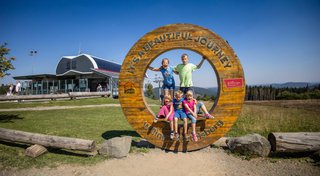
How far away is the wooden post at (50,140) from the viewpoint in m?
4.68

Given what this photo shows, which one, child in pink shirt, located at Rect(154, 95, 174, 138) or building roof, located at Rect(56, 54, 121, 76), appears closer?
child in pink shirt, located at Rect(154, 95, 174, 138)

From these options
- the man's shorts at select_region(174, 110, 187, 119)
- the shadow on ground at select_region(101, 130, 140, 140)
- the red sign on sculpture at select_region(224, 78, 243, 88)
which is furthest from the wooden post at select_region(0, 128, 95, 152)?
the red sign on sculpture at select_region(224, 78, 243, 88)

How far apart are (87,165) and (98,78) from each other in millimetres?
25262

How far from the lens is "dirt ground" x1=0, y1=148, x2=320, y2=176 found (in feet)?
12.8

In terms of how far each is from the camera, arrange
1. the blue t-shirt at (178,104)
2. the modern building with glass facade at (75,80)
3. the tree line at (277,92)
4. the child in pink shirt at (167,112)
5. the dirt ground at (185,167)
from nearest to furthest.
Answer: the dirt ground at (185,167) → the child in pink shirt at (167,112) → the blue t-shirt at (178,104) → the tree line at (277,92) → the modern building with glass facade at (75,80)

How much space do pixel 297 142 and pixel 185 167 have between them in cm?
264

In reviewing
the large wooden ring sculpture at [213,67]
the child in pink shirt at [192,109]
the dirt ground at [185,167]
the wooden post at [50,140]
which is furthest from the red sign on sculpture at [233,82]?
the wooden post at [50,140]

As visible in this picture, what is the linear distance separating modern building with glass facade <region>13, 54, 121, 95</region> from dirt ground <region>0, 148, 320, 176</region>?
21967mm

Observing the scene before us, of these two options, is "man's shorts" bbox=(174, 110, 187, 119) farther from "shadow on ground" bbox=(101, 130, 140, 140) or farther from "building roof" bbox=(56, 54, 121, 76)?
"building roof" bbox=(56, 54, 121, 76)

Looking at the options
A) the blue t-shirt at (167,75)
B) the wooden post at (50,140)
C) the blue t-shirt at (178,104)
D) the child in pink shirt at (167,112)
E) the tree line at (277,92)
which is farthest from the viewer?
the tree line at (277,92)

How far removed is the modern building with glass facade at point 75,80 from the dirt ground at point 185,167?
2197 centimetres

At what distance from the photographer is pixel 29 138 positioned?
5133 millimetres

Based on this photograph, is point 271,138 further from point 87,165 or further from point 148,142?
point 87,165

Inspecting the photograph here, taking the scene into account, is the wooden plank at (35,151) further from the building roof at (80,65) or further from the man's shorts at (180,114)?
the building roof at (80,65)
